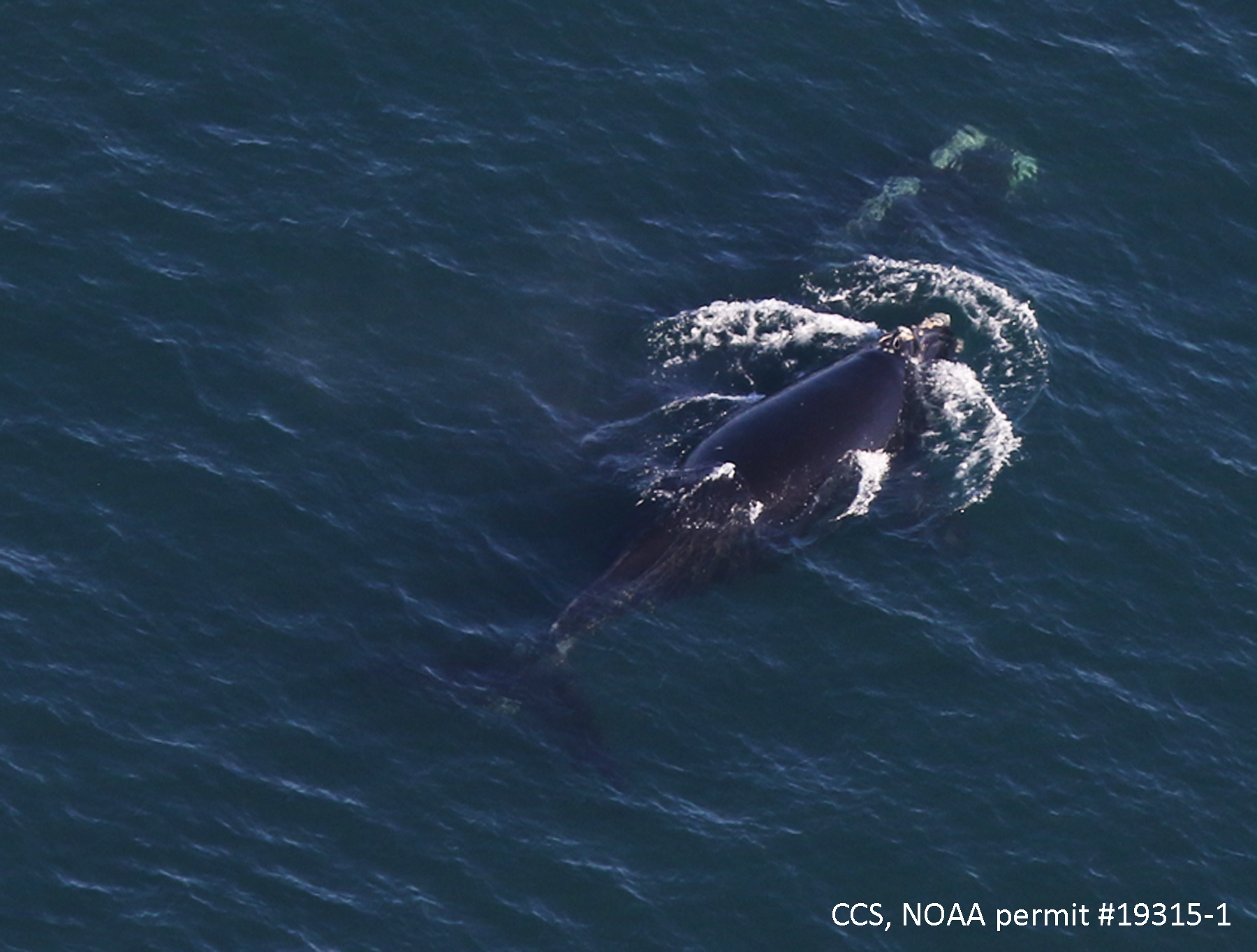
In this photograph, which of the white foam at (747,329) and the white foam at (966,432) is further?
the white foam at (747,329)

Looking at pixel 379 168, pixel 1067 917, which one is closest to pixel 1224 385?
pixel 1067 917

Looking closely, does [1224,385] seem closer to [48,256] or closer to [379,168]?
[379,168]

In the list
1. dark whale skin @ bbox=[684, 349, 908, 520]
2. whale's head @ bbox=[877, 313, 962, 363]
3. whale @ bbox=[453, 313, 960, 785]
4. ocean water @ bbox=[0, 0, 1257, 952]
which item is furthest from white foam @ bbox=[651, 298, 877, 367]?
dark whale skin @ bbox=[684, 349, 908, 520]

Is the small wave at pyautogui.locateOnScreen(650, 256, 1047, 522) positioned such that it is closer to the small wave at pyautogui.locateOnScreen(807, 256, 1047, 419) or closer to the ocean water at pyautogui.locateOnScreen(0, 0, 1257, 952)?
the small wave at pyautogui.locateOnScreen(807, 256, 1047, 419)

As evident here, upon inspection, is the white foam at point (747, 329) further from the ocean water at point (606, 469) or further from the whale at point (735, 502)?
the whale at point (735, 502)

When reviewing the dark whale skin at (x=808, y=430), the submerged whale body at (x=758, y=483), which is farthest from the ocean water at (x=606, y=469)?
Result: the dark whale skin at (x=808, y=430)

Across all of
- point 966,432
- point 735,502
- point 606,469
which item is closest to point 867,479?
point 966,432
